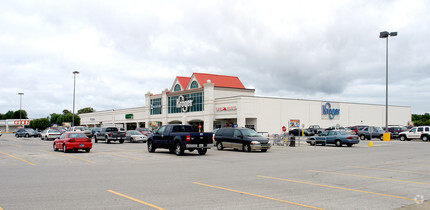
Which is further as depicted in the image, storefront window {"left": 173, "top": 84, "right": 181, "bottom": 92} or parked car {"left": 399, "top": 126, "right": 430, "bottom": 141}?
storefront window {"left": 173, "top": 84, "right": 181, "bottom": 92}

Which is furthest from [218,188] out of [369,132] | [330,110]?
[330,110]

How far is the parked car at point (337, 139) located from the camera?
32.3 m

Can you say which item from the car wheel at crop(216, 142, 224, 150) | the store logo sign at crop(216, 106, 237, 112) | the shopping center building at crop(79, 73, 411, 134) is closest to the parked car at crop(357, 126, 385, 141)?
the shopping center building at crop(79, 73, 411, 134)

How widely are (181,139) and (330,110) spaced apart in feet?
183

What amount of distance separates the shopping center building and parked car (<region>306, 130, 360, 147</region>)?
73.4 feet

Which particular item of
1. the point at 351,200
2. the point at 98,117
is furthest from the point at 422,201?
the point at 98,117

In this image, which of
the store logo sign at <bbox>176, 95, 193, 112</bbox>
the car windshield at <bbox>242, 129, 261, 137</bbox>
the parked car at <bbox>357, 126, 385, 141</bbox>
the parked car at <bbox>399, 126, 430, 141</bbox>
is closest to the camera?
the car windshield at <bbox>242, 129, 261, 137</bbox>

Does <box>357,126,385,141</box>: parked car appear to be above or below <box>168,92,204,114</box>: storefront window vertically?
below

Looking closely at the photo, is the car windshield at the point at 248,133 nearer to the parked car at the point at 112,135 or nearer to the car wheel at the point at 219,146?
the car wheel at the point at 219,146

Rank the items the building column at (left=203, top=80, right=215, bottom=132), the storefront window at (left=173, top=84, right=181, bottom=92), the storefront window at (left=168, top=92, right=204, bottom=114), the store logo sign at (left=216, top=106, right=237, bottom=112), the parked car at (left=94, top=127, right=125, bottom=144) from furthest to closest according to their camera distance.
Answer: the storefront window at (left=173, top=84, right=181, bottom=92), the storefront window at (left=168, top=92, right=204, bottom=114), the building column at (left=203, top=80, right=215, bottom=132), the store logo sign at (left=216, top=106, right=237, bottom=112), the parked car at (left=94, top=127, right=125, bottom=144)

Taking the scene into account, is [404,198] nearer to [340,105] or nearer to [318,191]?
[318,191]

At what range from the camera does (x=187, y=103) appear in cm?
7256

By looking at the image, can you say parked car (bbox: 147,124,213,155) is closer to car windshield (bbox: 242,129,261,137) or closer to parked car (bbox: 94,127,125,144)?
car windshield (bbox: 242,129,261,137)

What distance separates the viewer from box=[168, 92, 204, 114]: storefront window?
6962 centimetres
